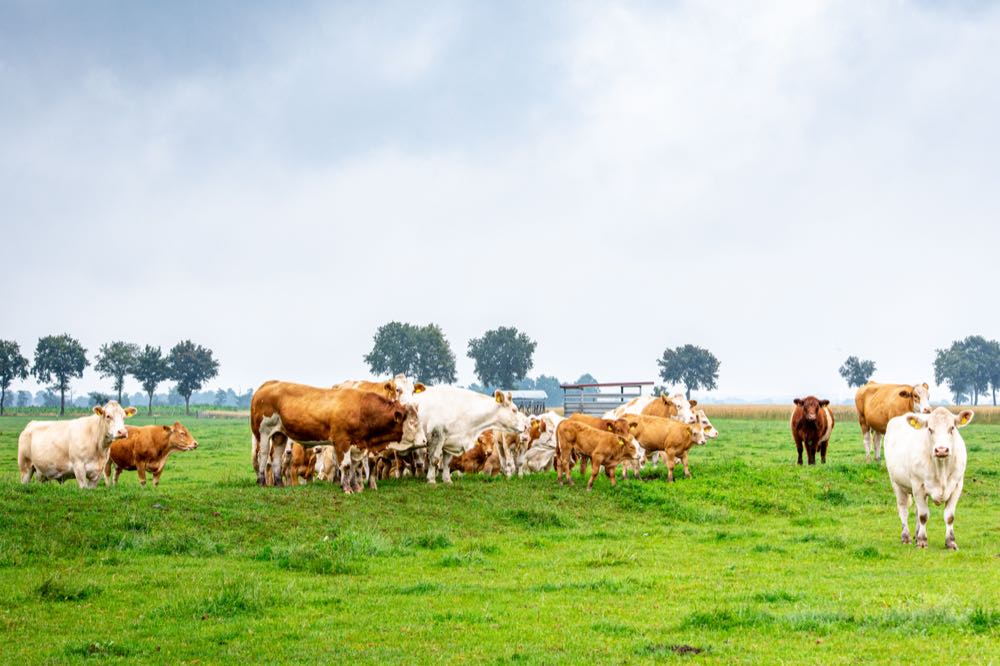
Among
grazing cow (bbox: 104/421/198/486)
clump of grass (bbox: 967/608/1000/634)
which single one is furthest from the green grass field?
grazing cow (bbox: 104/421/198/486)

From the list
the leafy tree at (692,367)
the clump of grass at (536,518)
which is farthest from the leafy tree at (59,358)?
the clump of grass at (536,518)

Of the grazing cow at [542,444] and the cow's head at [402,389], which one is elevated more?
the cow's head at [402,389]

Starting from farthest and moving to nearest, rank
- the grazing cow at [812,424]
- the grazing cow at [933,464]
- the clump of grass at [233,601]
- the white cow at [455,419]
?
the grazing cow at [812,424]
the white cow at [455,419]
the grazing cow at [933,464]
the clump of grass at [233,601]

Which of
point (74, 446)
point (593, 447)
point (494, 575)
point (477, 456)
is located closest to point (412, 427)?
point (593, 447)

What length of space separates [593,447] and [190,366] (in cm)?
11577

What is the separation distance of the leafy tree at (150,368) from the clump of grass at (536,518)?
11186 cm

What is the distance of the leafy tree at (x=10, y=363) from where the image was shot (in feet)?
366

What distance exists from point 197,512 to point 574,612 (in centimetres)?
738

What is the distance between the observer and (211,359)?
130 m

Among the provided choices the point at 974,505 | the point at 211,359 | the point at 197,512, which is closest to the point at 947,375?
the point at 211,359

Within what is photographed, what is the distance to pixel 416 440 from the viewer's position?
1894 cm

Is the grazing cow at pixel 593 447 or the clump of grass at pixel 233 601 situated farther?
the grazing cow at pixel 593 447

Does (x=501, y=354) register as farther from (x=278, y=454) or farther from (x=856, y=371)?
(x=278, y=454)

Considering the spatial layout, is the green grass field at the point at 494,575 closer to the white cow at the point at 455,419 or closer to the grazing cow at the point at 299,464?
the white cow at the point at 455,419
